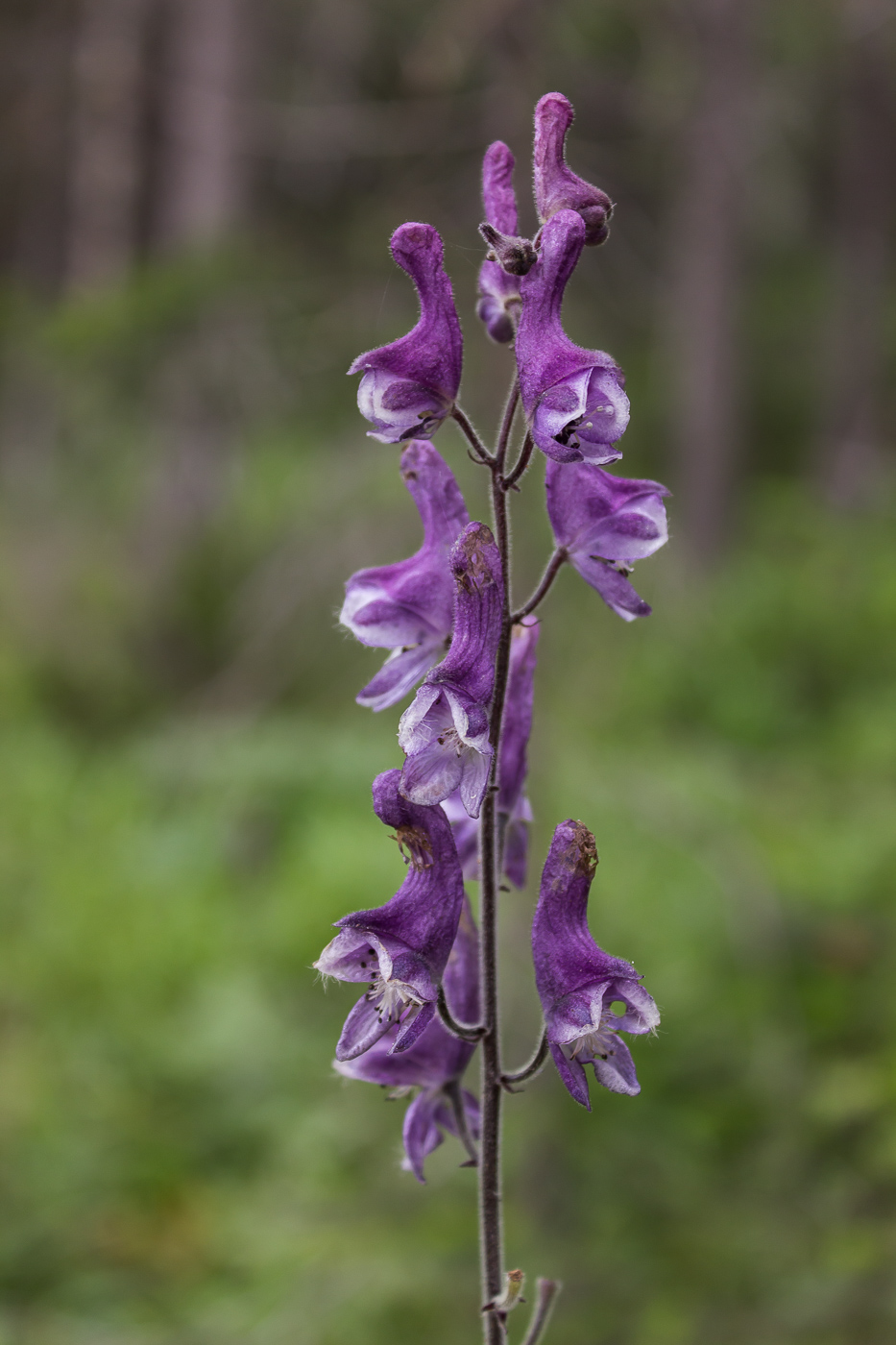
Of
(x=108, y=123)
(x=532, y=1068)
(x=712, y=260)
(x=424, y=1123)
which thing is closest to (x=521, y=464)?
(x=532, y=1068)

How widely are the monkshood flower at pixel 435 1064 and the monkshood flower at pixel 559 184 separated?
89 cm

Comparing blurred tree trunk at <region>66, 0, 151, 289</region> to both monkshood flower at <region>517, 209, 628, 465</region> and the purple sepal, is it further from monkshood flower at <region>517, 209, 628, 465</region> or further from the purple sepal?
the purple sepal

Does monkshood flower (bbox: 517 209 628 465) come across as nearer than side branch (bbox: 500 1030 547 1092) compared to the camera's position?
Yes

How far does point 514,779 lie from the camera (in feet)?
5.15

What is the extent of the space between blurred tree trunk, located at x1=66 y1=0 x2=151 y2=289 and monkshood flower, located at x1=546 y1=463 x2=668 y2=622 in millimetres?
16986

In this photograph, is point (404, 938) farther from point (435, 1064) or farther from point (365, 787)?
point (365, 787)

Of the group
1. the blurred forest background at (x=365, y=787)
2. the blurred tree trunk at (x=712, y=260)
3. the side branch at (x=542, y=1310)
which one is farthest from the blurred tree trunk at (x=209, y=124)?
the side branch at (x=542, y=1310)

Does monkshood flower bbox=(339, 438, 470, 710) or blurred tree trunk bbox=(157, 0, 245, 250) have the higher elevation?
blurred tree trunk bbox=(157, 0, 245, 250)

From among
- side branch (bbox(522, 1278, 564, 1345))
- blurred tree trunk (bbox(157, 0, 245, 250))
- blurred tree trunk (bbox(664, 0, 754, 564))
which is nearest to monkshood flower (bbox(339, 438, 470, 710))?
side branch (bbox(522, 1278, 564, 1345))

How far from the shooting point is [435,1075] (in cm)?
157

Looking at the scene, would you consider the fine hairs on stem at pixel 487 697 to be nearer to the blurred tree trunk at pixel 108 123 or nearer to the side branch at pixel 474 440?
the side branch at pixel 474 440

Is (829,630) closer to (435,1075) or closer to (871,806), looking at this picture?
(871,806)

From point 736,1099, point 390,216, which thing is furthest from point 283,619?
Result: point 736,1099

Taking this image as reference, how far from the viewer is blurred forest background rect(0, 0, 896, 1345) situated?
3467 mm
